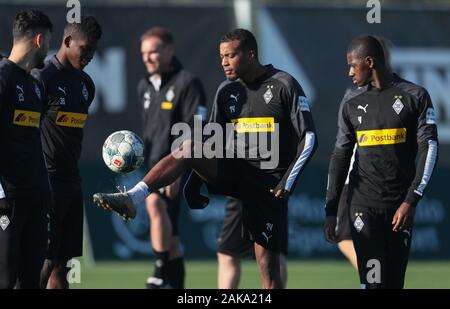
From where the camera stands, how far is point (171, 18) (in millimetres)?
15648

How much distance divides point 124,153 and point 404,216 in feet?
7.76

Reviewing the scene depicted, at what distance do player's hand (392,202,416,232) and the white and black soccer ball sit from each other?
2211 millimetres

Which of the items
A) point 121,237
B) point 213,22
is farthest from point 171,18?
point 121,237

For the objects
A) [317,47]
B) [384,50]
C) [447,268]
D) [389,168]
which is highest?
[317,47]

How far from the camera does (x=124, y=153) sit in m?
8.45

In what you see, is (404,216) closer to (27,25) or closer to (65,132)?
(65,132)

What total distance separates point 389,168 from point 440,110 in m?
8.18

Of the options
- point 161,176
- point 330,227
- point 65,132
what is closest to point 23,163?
point 161,176

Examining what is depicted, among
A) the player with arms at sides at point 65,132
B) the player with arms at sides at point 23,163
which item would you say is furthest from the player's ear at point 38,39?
the player with arms at sides at point 65,132

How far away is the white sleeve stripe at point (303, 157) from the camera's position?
27.2 feet

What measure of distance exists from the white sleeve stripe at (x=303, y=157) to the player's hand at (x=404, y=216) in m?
0.94

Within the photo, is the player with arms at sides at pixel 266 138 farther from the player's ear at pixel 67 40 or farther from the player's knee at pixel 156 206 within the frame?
the player's knee at pixel 156 206
